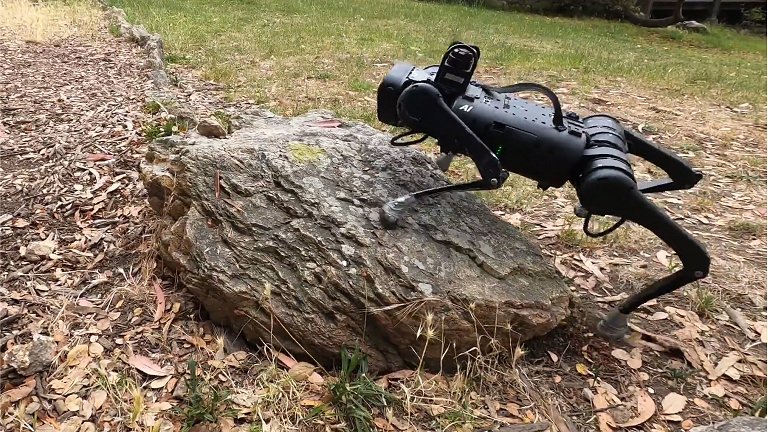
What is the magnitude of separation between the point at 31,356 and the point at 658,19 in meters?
17.7

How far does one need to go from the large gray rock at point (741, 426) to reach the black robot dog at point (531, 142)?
532mm

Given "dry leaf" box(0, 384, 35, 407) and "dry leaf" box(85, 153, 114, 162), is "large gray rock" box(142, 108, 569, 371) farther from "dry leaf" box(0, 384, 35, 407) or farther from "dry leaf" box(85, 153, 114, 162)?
"dry leaf" box(85, 153, 114, 162)

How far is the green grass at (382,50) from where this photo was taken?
22.3 feet

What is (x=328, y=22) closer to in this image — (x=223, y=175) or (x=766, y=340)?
(x=223, y=175)

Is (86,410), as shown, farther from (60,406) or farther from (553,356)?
(553,356)

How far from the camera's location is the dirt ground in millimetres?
2264

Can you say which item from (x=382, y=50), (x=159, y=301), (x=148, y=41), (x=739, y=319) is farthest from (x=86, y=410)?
(x=382, y=50)

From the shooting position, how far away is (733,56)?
12.3 meters

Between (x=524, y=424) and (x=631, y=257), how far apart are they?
153 centimetres

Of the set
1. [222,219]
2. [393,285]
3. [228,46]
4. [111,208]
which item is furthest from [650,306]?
[228,46]

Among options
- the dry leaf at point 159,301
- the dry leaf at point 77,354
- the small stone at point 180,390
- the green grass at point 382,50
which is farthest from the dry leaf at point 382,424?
the green grass at point 382,50

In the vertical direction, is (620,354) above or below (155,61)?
below

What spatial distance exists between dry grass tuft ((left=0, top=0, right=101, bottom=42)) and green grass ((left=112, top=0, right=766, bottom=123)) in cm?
77

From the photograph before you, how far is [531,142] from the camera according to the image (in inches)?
90.2
